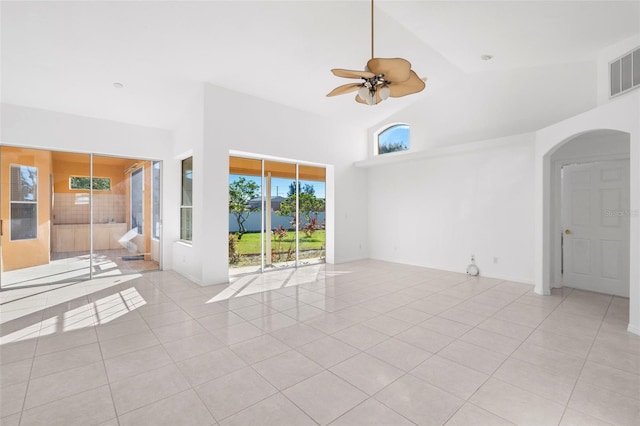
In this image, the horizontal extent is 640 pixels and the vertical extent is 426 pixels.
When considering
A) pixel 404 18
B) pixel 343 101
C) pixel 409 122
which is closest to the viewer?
pixel 404 18

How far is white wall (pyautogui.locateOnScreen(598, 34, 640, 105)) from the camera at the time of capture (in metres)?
4.11

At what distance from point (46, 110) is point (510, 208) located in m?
8.99

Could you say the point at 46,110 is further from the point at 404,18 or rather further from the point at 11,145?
the point at 404,18

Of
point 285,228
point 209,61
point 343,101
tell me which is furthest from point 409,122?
point 209,61

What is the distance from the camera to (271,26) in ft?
13.8

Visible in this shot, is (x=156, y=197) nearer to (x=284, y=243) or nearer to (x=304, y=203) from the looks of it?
(x=284, y=243)

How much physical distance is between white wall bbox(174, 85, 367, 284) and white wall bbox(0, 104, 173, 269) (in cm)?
76

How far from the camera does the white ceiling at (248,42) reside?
3641 millimetres

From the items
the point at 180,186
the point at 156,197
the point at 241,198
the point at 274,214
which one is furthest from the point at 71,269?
the point at 274,214

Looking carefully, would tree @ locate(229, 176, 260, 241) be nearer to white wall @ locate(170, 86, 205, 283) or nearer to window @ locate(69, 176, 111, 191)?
white wall @ locate(170, 86, 205, 283)

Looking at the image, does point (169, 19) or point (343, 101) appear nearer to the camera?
point (169, 19)

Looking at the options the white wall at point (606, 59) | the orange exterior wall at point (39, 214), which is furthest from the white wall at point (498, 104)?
the orange exterior wall at point (39, 214)

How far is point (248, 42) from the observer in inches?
174

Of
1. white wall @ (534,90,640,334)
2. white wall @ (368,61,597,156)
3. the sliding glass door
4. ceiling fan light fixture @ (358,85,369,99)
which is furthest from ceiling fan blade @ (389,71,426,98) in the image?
the sliding glass door
